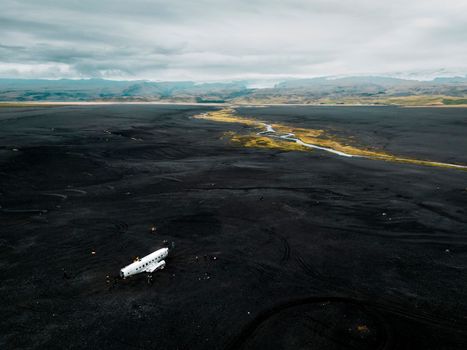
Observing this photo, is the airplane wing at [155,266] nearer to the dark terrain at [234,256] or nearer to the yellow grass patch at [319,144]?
the dark terrain at [234,256]

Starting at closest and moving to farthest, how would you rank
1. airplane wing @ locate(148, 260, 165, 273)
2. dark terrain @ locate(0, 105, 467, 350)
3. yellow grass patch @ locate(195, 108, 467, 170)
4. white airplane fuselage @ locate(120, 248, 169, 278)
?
dark terrain @ locate(0, 105, 467, 350) < white airplane fuselage @ locate(120, 248, 169, 278) < airplane wing @ locate(148, 260, 165, 273) < yellow grass patch @ locate(195, 108, 467, 170)

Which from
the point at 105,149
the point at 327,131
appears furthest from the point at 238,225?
the point at 327,131

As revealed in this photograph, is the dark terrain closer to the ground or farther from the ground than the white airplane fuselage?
closer to the ground

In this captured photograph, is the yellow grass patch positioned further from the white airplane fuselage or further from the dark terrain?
the white airplane fuselage

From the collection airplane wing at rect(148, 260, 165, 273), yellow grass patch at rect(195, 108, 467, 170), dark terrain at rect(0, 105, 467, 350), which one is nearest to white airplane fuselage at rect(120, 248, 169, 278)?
airplane wing at rect(148, 260, 165, 273)

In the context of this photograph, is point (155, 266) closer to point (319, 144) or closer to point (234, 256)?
point (234, 256)

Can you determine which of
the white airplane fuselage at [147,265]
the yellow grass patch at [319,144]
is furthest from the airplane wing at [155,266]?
the yellow grass patch at [319,144]

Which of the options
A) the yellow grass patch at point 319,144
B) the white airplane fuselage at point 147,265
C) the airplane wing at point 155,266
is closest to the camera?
the white airplane fuselage at point 147,265
